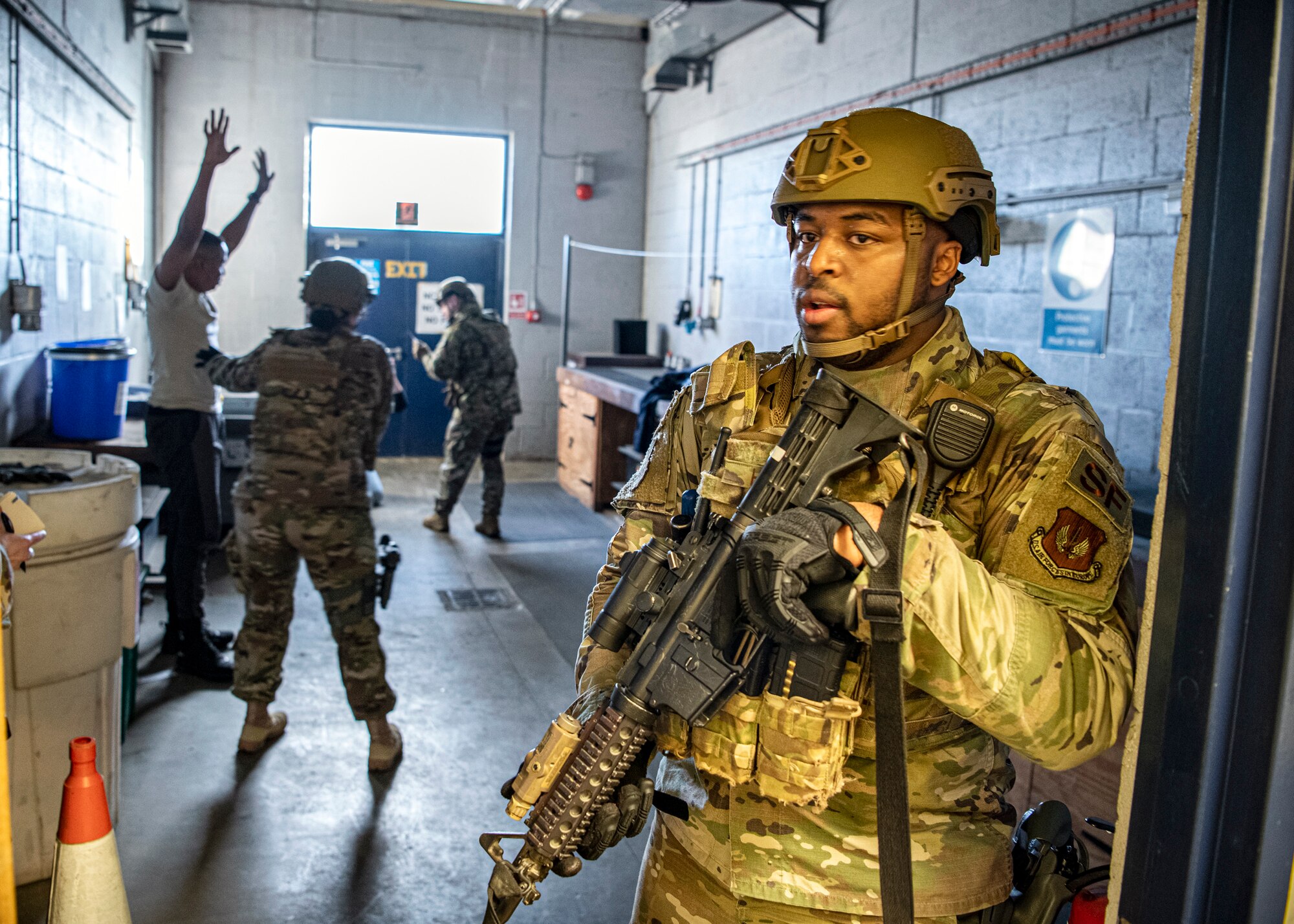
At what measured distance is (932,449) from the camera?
50.1 inches

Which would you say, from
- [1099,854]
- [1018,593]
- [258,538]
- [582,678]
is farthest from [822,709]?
[258,538]

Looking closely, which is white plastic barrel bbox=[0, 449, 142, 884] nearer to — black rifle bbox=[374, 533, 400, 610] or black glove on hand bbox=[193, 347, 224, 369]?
A: black rifle bbox=[374, 533, 400, 610]

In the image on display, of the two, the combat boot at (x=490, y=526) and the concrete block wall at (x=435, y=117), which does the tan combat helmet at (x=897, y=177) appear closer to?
the combat boot at (x=490, y=526)

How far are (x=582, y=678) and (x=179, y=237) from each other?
3.01m

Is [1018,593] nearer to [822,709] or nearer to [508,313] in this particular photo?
[822,709]

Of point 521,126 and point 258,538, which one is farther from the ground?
point 521,126

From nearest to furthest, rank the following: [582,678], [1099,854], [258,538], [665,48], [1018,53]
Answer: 1. [582,678]
2. [1099,854]
3. [258,538]
4. [1018,53]
5. [665,48]

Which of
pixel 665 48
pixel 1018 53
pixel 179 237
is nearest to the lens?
pixel 179 237

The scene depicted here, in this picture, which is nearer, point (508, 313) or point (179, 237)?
point (179, 237)

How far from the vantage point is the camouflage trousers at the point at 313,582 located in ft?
10.7

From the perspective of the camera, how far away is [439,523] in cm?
669

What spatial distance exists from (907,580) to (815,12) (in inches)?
246

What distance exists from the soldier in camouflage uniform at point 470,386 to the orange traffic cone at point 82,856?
15.3ft

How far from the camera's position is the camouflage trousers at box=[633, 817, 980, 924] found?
1.30m
